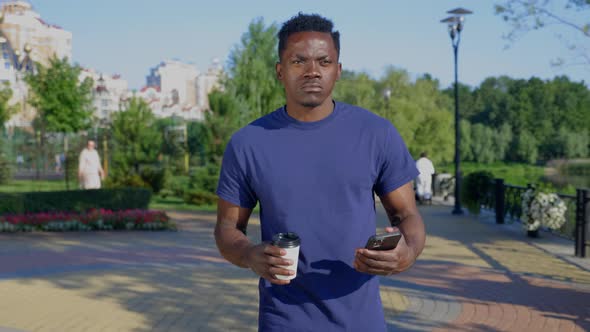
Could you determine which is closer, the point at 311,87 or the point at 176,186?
the point at 311,87

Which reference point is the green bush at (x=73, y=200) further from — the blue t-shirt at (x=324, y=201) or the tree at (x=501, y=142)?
the tree at (x=501, y=142)

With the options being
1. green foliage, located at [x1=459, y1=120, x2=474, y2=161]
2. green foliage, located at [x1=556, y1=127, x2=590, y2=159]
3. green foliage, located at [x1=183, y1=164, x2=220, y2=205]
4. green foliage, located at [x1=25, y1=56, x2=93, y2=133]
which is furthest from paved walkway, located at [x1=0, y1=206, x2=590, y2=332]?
green foliage, located at [x1=556, y1=127, x2=590, y2=159]

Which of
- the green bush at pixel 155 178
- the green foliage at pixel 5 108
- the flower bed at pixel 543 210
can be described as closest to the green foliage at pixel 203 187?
the green bush at pixel 155 178

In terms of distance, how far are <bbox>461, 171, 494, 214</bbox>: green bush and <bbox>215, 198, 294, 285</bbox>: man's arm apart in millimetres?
15388

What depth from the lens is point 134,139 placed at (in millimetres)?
22281

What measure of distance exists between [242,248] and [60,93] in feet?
88.7

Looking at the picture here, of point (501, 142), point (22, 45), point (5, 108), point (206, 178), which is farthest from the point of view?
point (501, 142)

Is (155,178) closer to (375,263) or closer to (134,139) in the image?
(134,139)

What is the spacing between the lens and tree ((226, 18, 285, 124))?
20.8 metres

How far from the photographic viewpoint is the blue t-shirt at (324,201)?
2.08 meters

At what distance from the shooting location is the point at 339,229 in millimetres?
2078

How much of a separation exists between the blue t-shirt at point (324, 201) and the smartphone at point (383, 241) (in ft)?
0.80

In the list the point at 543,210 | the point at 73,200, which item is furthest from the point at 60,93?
the point at 543,210

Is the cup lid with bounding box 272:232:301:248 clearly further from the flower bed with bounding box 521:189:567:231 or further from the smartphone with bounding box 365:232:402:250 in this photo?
the flower bed with bounding box 521:189:567:231
